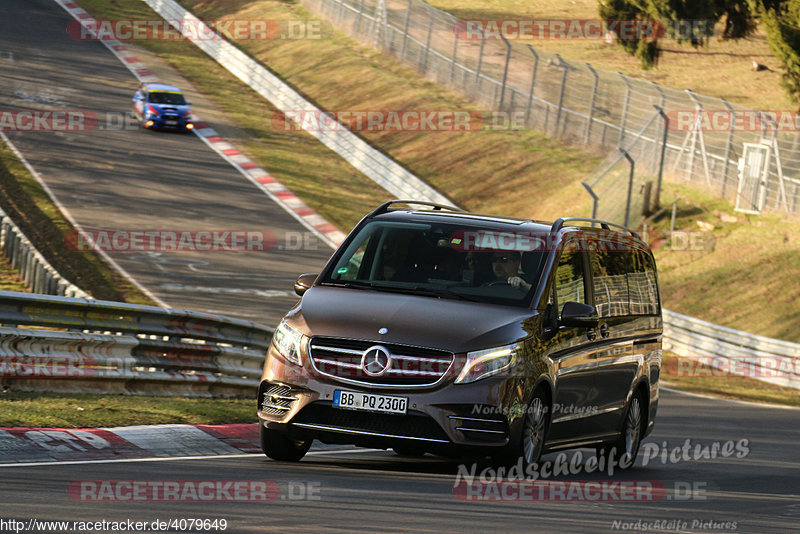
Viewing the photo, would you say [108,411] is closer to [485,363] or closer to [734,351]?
[485,363]

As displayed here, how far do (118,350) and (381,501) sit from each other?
586 cm

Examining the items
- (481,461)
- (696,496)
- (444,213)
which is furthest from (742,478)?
(444,213)

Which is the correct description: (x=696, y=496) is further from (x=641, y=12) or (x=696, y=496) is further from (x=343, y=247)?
(x=641, y=12)

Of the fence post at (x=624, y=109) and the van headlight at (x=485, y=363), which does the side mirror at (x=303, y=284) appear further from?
the fence post at (x=624, y=109)

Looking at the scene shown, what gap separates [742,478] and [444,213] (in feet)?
11.6

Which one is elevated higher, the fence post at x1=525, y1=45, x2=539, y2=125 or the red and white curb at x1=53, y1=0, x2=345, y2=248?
the fence post at x1=525, y1=45, x2=539, y2=125

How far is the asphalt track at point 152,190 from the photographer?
26.5 meters

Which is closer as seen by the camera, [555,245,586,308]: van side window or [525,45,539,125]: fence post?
[555,245,586,308]: van side window

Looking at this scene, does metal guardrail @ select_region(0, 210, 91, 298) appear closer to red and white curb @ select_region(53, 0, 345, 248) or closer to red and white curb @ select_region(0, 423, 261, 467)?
red and white curb @ select_region(0, 423, 261, 467)

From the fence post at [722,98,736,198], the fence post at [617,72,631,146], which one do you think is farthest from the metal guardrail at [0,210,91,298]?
the fence post at [617,72,631,146]

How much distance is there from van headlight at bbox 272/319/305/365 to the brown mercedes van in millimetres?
10

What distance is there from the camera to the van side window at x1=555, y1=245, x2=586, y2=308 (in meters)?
10.0

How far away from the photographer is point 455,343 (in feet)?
28.9

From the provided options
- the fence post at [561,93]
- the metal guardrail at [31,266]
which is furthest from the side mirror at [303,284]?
the fence post at [561,93]
